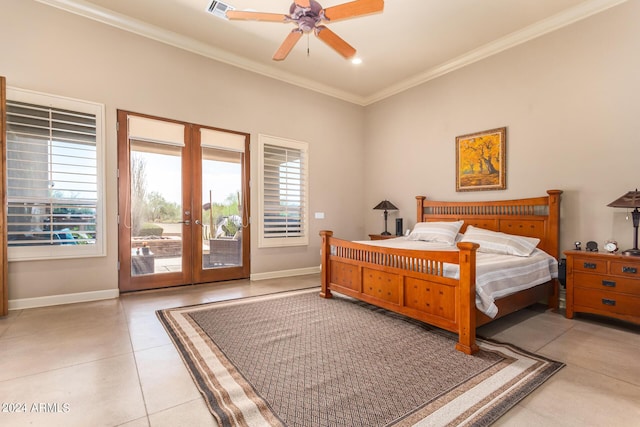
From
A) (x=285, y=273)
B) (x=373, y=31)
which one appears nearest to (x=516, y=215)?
(x=373, y=31)

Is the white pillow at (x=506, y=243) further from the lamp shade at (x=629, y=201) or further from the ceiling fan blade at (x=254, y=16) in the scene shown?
the ceiling fan blade at (x=254, y=16)

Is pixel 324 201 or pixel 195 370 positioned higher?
pixel 324 201

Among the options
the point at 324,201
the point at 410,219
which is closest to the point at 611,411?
the point at 410,219

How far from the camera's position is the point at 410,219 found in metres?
5.43

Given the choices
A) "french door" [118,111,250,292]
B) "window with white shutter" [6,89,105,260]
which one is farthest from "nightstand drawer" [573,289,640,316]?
"window with white shutter" [6,89,105,260]

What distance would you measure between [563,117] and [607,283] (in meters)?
1.99

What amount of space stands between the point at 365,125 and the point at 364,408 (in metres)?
5.66

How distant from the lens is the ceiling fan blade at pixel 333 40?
2.94 metres

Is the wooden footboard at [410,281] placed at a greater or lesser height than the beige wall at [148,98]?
lesser

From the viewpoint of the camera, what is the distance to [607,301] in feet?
9.57

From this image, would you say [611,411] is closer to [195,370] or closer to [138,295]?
[195,370]

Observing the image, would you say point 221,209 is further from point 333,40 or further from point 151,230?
point 333,40

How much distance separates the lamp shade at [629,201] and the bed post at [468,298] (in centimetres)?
180

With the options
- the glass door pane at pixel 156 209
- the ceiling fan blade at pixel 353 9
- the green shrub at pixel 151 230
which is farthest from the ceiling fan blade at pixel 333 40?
the green shrub at pixel 151 230
